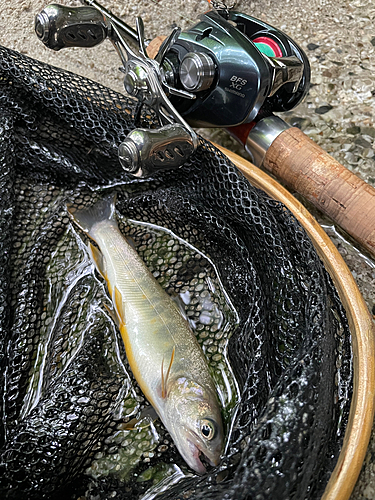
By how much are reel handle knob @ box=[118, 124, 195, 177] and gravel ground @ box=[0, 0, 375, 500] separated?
55 centimetres

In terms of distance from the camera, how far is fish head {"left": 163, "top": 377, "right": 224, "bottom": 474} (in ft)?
2.58

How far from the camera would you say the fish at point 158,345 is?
0.80m

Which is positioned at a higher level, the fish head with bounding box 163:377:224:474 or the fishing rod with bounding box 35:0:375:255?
the fishing rod with bounding box 35:0:375:255

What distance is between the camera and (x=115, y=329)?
96 centimetres

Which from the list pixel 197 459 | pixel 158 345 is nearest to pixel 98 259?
pixel 158 345

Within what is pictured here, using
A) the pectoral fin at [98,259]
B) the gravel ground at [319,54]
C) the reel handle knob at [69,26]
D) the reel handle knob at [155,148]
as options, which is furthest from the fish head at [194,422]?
the reel handle knob at [69,26]

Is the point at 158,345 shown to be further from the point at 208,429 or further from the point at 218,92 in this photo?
the point at 218,92

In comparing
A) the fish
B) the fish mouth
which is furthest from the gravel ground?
the fish mouth

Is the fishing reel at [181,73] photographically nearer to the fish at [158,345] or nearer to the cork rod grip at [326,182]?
the cork rod grip at [326,182]

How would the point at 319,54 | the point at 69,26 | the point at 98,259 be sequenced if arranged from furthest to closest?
the point at 319,54 → the point at 98,259 → the point at 69,26

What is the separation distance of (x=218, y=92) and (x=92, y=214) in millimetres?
394

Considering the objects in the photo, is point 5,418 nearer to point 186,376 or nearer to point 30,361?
point 30,361

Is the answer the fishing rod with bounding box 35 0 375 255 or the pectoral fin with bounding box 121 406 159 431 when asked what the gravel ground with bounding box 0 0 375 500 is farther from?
the pectoral fin with bounding box 121 406 159 431

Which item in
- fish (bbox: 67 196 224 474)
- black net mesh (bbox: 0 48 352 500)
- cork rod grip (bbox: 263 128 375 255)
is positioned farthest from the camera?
cork rod grip (bbox: 263 128 375 255)
